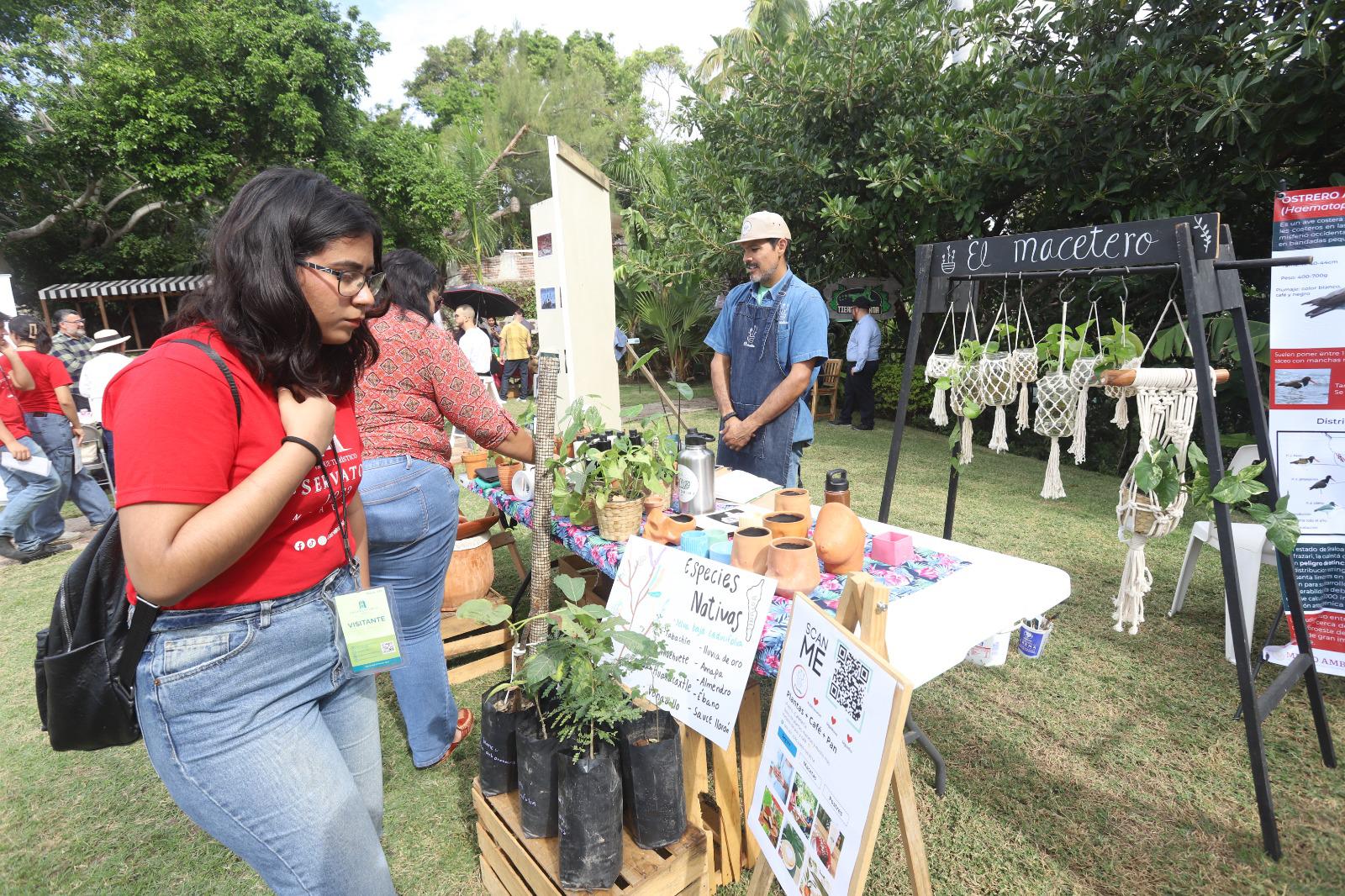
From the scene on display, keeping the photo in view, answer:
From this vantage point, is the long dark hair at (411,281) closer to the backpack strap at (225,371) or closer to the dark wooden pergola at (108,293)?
the backpack strap at (225,371)

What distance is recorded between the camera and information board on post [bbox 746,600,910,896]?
44.3 inches

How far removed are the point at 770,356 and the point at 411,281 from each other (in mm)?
1655

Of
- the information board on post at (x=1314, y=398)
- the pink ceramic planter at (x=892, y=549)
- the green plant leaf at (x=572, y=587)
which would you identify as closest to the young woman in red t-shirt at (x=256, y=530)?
the green plant leaf at (x=572, y=587)

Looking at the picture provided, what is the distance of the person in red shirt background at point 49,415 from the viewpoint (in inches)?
190

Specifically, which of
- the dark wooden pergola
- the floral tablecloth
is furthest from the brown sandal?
the dark wooden pergola

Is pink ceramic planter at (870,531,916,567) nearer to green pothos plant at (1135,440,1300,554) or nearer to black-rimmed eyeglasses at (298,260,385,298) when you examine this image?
green pothos plant at (1135,440,1300,554)

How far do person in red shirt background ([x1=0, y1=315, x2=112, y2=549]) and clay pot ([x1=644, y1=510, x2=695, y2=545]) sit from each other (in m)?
4.91

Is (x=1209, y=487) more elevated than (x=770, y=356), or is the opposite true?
(x=770, y=356)

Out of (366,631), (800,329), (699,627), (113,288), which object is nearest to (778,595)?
(699,627)

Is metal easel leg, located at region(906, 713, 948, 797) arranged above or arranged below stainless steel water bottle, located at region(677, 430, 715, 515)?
below

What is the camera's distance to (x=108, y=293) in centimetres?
1745

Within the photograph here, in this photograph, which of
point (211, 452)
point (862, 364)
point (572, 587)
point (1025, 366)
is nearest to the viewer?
point (211, 452)

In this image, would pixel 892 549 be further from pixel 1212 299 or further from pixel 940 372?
pixel 1212 299

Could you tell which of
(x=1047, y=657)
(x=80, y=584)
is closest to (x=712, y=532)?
(x=80, y=584)
